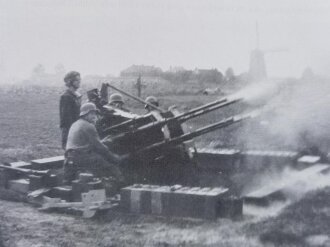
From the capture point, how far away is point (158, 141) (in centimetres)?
826

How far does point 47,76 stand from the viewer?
242 feet

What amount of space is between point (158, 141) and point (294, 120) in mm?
6151

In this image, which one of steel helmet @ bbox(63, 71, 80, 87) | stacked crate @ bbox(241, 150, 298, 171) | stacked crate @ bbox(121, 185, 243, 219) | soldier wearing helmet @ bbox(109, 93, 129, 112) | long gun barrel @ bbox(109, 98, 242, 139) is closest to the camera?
stacked crate @ bbox(121, 185, 243, 219)

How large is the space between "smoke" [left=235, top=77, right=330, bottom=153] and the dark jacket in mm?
4395

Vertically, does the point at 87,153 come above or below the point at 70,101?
below

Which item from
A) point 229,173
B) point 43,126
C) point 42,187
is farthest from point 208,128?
point 43,126

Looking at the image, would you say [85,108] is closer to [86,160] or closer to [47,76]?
[86,160]

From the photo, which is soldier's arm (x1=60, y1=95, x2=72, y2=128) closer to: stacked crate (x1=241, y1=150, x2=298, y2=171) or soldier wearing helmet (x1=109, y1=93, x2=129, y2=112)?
soldier wearing helmet (x1=109, y1=93, x2=129, y2=112)

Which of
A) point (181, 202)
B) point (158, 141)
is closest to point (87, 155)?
point (158, 141)

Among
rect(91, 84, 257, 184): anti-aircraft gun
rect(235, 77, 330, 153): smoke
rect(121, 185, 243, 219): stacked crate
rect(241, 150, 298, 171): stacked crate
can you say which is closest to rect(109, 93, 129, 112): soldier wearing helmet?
rect(91, 84, 257, 184): anti-aircraft gun

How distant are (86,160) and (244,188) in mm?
2644

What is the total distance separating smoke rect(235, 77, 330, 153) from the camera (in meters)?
11.7

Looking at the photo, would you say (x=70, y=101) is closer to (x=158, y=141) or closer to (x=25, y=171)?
(x=25, y=171)

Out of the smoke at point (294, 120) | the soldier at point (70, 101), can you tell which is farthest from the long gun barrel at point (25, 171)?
the smoke at point (294, 120)
